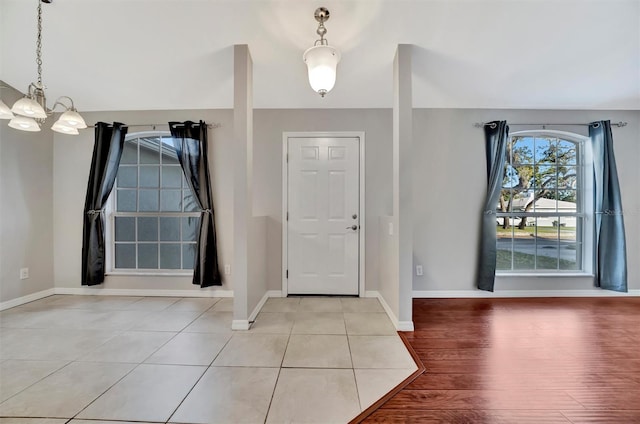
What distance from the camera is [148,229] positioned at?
11.5ft

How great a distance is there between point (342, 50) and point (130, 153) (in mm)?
2989

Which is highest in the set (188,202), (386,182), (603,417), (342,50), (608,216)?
(342,50)

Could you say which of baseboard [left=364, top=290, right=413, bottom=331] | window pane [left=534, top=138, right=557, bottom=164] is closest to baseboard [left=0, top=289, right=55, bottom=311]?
baseboard [left=364, top=290, right=413, bottom=331]

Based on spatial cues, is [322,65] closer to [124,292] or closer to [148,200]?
[148,200]

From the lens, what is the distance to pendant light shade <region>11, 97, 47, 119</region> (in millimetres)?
1817

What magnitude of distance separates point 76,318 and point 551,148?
577cm

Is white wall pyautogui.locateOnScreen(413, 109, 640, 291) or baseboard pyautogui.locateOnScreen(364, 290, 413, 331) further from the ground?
white wall pyautogui.locateOnScreen(413, 109, 640, 291)

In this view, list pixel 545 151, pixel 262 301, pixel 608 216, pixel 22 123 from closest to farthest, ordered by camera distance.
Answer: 1. pixel 22 123
2. pixel 262 301
3. pixel 608 216
4. pixel 545 151

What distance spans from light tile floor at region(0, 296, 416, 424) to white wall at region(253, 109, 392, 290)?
2.62 ft

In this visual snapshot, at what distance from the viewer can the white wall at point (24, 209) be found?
2.94 meters

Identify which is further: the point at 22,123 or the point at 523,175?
the point at 523,175

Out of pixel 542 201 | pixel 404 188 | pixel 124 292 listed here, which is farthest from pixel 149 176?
pixel 542 201

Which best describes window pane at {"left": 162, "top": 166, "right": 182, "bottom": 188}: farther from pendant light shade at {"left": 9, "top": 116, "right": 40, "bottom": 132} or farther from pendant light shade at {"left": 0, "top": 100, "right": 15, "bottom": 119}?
pendant light shade at {"left": 0, "top": 100, "right": 15, "bottom": 119}

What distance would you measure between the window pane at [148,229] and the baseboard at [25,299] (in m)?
1.21
